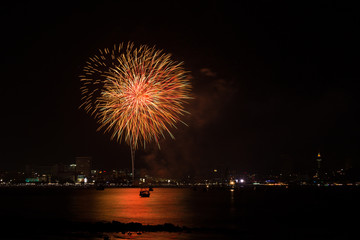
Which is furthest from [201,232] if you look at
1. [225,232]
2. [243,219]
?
[243,219]

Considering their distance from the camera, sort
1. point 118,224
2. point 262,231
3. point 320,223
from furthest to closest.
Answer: point 320,223, point 262,231, point 118,224

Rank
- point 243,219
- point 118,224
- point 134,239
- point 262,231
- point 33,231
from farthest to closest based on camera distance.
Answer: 1. point 243,219
2. point 262,231
3. point 118,224
4. point 33,231
5. point 134,239

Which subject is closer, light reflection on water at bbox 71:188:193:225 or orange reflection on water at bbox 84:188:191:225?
light reflection on water at bbox 71:188:193:225

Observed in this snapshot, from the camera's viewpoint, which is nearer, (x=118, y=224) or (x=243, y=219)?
(x=118, y=224)

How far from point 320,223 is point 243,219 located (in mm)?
8491

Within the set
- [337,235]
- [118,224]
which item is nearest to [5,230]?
[118,224]

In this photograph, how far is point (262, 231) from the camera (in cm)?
4119

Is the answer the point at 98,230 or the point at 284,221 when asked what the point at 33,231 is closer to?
the point at 98,230

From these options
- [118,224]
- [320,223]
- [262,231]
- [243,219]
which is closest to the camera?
[118,224]

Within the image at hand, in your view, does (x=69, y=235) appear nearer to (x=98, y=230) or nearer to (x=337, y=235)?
(x=98, y=230)

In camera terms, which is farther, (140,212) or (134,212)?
(140,212)

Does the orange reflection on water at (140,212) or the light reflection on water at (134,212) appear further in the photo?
the orange reflection on water at (140,212)

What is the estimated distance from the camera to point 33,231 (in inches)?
1415

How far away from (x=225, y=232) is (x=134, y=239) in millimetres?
9593
